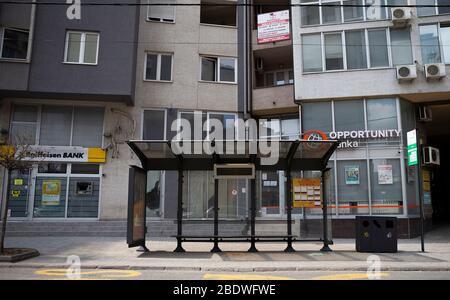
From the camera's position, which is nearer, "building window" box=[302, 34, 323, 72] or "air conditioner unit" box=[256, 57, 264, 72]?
"building window" box=[302, 34, 323, 72]

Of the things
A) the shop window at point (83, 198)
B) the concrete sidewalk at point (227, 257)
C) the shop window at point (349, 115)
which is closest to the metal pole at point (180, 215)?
the concrete sidewalk at point (227, 257)

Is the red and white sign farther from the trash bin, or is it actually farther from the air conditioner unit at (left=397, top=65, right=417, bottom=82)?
the trash bin

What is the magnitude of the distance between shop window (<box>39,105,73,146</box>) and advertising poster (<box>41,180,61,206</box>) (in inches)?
72.2

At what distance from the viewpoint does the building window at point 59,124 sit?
19.4 meters

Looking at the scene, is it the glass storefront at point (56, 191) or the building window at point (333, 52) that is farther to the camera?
the building window at point (333, 52)

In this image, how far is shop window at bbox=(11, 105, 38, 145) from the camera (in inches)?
757

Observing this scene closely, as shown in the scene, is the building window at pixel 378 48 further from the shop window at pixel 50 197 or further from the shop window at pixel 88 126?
the shop window at pixel 50 197

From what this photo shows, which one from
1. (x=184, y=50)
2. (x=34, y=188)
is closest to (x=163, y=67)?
(x=184, y=50)

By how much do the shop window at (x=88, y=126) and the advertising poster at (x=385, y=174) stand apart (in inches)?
506

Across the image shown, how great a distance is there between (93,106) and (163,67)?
4.04 meters

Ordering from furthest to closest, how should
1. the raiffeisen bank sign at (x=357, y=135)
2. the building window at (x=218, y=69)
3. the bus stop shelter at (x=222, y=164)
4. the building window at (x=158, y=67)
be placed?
the building window at (x=218, y=69), the building window at (x=158, y=67), the raiffeisen bank sign at (x=357, y=135), the bus stop shelter at (x=222, y=164)

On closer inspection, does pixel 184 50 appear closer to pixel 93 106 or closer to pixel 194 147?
pixel 93 106

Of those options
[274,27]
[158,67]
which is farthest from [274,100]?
[158,67]

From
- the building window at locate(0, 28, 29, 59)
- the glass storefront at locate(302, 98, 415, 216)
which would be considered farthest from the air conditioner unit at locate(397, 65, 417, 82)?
the building window at locate(0, 28, 29, 59)
